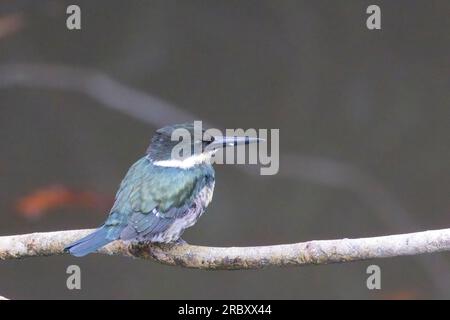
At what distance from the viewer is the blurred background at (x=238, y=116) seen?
495 cm

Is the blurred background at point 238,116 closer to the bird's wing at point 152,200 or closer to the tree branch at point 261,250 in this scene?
the bird's wing at point 152,200

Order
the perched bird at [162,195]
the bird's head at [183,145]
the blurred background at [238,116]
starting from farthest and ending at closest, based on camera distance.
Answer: the blurred background at [238,116], the bird's head at [183,145], the perched bird at [162,195]

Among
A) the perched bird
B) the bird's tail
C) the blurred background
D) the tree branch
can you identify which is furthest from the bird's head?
the blurred background

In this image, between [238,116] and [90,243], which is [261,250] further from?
[238,116]

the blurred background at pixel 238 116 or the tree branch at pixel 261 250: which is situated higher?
the blurred background at pixel 238 116

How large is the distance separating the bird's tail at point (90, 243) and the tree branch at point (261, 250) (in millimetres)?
184

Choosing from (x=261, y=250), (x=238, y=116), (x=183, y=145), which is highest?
(x=238, y=116)

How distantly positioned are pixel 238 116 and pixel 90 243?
2.10 meters

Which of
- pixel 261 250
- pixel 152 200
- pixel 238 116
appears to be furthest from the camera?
pixel 238 116

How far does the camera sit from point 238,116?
5.06 metres

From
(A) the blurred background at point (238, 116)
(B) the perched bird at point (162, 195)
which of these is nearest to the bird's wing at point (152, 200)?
(B) the perched bird at point (162, 195)

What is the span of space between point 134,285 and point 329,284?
3.60 ft

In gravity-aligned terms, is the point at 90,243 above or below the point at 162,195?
below

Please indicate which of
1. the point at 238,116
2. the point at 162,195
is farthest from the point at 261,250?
the point at 238,116
